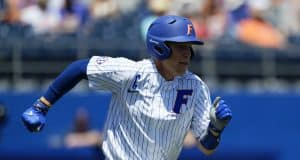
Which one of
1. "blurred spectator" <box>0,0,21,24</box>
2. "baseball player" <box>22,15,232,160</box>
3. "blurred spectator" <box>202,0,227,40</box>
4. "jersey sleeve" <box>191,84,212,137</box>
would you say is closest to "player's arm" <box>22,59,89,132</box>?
"baseball player" <box>22,15,232,160</box>

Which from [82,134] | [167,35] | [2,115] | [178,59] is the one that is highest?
[167,35]

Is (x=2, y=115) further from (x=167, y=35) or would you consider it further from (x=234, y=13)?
(x=167, y=35)

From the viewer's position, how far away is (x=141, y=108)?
509 cm

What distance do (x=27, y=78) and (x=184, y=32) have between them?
5530 mm

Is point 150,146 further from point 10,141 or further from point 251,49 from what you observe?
point 251,49

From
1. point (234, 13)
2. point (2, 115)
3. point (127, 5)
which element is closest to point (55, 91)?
point (2, 115)

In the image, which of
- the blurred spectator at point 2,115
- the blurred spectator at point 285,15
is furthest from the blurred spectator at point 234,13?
the blurred spectator at point 2,115

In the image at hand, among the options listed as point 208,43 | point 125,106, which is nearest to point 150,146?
point 125,106

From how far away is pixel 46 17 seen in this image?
1058cm

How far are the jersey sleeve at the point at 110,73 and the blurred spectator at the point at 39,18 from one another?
17.8 feet

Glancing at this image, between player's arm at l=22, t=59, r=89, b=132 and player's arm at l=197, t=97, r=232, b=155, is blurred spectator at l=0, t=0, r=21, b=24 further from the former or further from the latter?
player's arm at l=197, t=97, r=232, b=155

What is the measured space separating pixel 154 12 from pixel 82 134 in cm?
184

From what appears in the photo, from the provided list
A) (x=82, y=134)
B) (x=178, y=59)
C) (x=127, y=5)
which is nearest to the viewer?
(x=178, y=59)

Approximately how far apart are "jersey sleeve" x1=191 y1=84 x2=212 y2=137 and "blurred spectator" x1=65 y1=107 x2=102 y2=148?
4.36 meters
